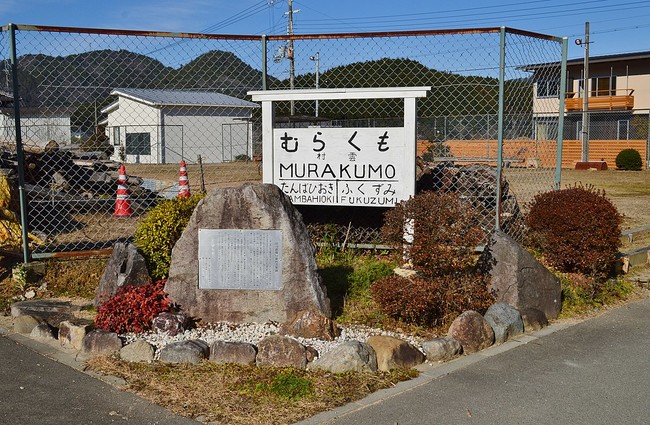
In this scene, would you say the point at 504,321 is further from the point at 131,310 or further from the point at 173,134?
the point at 173,134

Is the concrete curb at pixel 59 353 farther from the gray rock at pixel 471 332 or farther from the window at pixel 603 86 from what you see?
the window at pixel 603 86

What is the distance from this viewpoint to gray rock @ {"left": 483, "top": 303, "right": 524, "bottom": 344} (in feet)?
19.8

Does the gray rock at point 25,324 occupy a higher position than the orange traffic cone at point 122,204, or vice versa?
the orange traffic cone at point 122,204

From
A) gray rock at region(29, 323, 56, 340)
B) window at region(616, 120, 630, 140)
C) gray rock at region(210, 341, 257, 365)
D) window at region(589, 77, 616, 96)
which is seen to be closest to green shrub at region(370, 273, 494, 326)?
gray rock at region(210, 341, 257, 365)

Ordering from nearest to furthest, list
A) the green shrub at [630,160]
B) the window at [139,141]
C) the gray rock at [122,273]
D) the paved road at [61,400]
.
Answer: the paved road at [61,400] → the gray rock at [122,273] → the window at [139,141] → the green shrub at [630,160]

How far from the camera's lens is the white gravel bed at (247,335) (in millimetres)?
5773

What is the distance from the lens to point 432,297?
20.0 ft

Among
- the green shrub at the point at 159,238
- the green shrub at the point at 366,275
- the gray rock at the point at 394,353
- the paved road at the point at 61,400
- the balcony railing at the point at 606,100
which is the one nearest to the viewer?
the paved road at the point at 61,400

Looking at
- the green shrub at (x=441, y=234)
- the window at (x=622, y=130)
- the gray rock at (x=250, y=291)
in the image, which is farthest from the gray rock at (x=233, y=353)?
the window at (x=622, y=130)

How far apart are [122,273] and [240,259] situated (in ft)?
3.95

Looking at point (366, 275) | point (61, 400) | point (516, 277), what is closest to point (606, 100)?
point (366, 275)

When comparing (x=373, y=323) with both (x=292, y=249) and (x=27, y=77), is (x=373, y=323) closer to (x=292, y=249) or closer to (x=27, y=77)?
(x=292, y=249)

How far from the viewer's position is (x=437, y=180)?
30.8 feet

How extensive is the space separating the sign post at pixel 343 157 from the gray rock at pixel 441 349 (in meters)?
2.49
